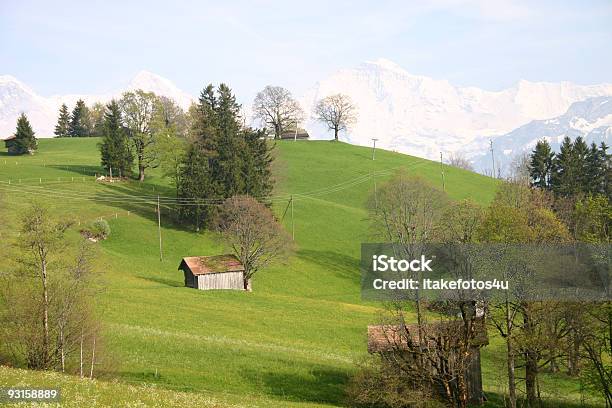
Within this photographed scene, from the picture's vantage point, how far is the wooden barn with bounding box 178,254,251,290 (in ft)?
206

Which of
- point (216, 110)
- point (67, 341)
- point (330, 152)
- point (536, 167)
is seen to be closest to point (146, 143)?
point (216, 110)

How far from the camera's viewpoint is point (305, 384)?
35438 mm

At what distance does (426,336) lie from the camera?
32750 mm

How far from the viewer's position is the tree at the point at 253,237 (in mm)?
66312

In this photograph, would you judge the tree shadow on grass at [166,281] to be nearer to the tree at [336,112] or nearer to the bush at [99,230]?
the bush at [99,230]

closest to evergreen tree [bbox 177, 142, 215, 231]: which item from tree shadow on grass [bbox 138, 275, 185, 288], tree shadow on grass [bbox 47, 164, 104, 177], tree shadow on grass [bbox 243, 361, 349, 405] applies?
tree shadow on grass [bbox 138, 275, 185, 288]

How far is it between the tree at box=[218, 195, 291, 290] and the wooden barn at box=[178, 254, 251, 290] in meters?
0.90

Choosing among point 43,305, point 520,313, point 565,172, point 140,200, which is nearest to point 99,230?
point 140,200

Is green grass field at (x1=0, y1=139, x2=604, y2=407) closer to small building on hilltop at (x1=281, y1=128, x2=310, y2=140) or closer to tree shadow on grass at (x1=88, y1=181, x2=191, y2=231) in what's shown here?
tree shadow on grass at (x1=88, y1=181, x2=191, y2=231)

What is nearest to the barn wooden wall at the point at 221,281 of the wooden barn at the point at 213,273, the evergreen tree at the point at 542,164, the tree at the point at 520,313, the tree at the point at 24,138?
the wooden barn at the point at 213,273

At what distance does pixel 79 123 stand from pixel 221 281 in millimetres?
126113

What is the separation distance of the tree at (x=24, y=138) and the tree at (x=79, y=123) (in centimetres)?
4533

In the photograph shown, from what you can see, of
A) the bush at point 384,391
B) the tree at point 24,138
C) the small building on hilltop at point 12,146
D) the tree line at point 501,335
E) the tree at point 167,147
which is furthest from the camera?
the small building on hilltop at point 12,146

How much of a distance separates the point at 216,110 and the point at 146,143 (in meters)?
13.1
